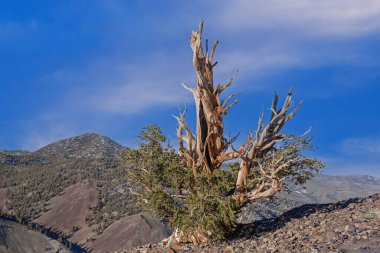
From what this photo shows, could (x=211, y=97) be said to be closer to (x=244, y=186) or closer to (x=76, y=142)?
(x=244, y=186)

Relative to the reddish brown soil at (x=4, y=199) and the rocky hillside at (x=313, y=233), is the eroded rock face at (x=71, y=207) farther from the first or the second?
the rocky hillside at (x=313, y=233)

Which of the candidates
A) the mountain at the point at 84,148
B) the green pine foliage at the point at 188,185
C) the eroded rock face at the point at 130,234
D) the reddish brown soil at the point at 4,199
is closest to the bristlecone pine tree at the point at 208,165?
the green pine foliage at the point at 188,185

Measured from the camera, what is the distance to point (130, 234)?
47.7 m

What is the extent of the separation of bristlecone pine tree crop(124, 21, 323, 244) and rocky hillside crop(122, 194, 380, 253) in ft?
2.85

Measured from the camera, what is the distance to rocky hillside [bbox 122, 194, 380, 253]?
14023mm

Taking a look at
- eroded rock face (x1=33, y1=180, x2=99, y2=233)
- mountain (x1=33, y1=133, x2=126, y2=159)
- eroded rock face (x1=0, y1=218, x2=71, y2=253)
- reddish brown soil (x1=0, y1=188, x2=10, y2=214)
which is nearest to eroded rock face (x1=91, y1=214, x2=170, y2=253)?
eroded rock face (x1=0, y1=218, x2=71, y2=253)

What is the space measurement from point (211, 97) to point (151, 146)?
129 inches

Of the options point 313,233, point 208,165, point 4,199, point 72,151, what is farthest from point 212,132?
point 72,151

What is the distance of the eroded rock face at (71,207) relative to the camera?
2409 inches

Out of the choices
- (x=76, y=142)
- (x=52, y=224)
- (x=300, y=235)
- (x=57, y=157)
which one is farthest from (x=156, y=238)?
(x=76, y=142)

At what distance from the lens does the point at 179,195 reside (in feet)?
64.5

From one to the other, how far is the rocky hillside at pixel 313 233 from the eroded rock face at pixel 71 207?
4241 centimetres

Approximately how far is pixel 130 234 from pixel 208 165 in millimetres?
29251

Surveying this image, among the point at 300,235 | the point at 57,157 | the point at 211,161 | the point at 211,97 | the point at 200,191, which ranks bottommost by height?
the point at 300,235
